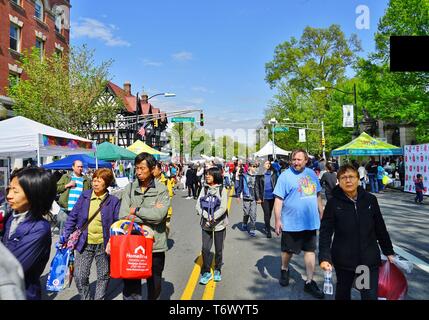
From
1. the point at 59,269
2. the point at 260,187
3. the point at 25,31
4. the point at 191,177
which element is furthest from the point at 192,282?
the point at 25,31

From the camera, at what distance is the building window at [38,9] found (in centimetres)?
2367

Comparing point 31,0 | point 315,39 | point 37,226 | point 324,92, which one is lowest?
point 37,226

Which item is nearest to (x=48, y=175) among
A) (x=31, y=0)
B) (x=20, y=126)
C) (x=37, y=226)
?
(x=37, y=226)

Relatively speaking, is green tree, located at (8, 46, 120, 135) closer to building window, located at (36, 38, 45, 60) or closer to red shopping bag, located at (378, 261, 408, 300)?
building window, located at (36, 38, 45, 60)

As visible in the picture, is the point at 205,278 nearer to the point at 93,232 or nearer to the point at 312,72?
the point at 93,232

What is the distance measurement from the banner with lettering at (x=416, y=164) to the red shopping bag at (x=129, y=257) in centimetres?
1550

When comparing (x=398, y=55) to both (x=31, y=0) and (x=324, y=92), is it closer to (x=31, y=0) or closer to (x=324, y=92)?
(x=31, y=0)

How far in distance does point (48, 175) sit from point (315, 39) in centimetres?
4679

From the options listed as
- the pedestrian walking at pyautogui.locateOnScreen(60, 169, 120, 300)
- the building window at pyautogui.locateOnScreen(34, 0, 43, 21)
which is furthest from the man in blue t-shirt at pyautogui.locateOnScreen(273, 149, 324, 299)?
the building window at pyautogui.locateOnScreen(34, 0, 43, 21)

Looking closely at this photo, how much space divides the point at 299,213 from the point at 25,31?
2447cm

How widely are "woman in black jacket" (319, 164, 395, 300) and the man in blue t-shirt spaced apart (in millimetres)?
1056

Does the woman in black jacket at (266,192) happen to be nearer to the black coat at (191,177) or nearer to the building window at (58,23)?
the black coat at (191,177)

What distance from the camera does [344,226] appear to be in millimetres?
3025

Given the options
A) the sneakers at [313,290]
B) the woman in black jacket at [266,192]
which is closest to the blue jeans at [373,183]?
the woman in black jacket at [266,192]
